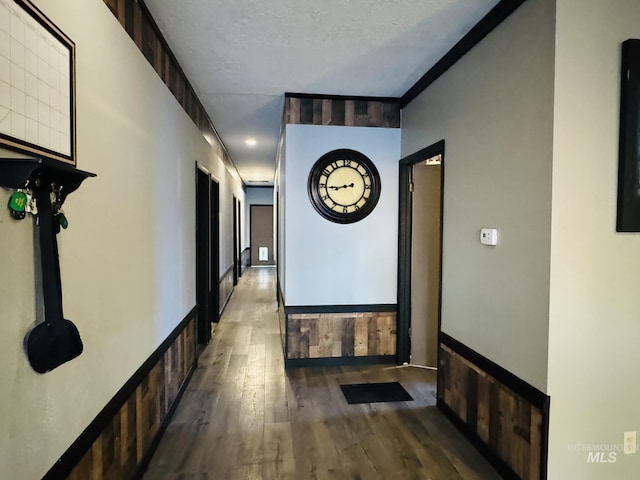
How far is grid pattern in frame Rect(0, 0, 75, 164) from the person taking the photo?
3.14ft

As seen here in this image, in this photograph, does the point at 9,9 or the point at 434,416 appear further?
the point at 434,416

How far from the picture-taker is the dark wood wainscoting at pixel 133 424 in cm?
136

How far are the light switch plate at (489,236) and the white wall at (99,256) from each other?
6.49 ft

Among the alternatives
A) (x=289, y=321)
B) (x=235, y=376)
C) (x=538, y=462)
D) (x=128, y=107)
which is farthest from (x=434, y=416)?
(x=128, y=107)

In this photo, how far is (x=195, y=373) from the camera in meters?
3.34

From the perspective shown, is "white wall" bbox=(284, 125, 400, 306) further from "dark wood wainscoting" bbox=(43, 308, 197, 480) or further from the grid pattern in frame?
the grid pattern in frame

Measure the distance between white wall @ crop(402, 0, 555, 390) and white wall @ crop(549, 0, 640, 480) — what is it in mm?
59

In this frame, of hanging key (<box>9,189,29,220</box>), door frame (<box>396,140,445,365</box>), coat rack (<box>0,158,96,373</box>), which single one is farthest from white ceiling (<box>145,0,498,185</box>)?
hanging key (<box>9,189,29,220</box>)

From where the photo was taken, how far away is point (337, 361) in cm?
361

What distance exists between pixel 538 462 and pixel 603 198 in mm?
1310

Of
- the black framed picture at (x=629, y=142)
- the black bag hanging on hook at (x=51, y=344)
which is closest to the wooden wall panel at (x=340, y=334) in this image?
the black framed picture at (x=629, y=142)

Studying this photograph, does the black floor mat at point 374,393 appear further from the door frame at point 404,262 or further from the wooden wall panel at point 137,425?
the wooden wall panel at point 137,425

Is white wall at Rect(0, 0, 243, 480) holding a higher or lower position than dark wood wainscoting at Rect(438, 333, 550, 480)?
higher

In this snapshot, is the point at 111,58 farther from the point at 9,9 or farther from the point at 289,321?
the point at 289,321
